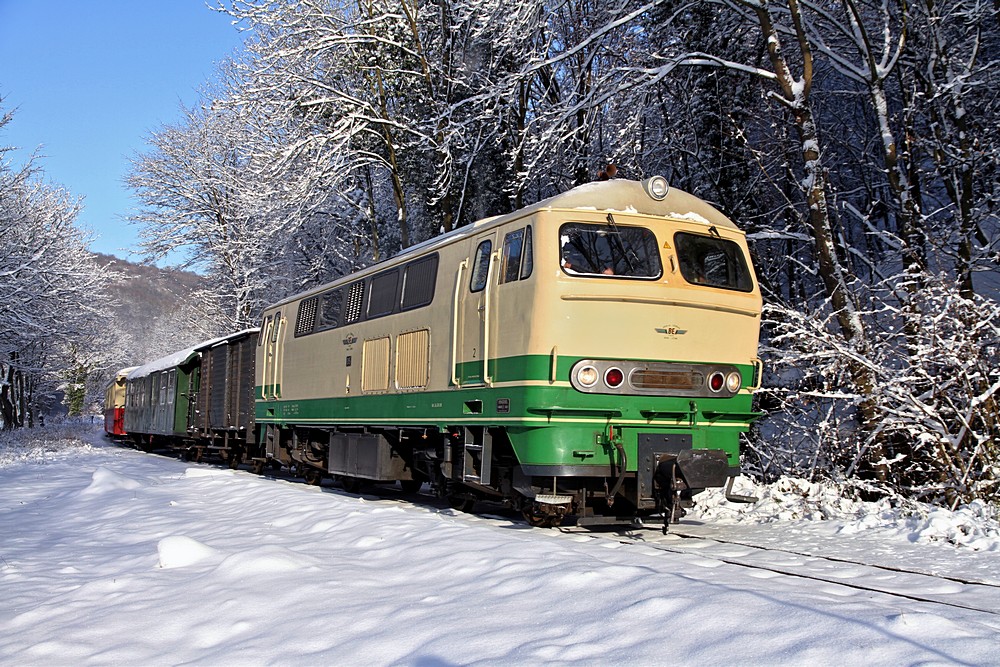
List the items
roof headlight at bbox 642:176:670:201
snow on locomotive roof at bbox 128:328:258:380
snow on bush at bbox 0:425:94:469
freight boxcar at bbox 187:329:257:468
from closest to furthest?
roof headlight at bbox 642:176:670:201 < freight boxcar at bbox 187:329:257:468 < snow on locomotive roof at bbox 128:328:258:380 < snow on bush at bbox 0:425:94:469

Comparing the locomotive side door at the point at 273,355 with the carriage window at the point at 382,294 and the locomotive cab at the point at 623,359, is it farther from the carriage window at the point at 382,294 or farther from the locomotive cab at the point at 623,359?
the locomotive cab at the point at 623,359

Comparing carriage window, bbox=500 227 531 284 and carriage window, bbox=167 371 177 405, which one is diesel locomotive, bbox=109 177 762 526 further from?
carriage window, bbox=167 371 177 405

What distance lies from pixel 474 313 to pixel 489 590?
4138mm

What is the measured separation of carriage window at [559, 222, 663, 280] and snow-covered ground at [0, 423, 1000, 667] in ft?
8.25

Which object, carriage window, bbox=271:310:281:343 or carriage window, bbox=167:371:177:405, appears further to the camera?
carriage window, bbox=167:371:177:405

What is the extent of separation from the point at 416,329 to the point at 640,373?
3287 mm

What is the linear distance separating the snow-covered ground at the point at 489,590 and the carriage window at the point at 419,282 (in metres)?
2.53

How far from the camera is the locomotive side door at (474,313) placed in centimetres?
886

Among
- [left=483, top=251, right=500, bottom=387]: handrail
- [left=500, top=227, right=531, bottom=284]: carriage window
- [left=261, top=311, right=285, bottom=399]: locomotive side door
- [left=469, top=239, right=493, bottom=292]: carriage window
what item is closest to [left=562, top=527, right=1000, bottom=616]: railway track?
[left=483, top=251, right=500, bottom=387]: handrail

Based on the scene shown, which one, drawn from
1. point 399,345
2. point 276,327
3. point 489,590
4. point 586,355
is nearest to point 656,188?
point 586,355

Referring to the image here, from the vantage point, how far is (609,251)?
8.40 m

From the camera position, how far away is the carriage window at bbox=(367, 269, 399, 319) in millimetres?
11406

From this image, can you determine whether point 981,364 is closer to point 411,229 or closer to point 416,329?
point 416,329

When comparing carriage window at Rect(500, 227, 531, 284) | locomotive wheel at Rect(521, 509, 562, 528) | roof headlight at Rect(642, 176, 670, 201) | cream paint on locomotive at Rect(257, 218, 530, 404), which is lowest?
locomotive wheel at Rect(521, 509, 562, 528)
